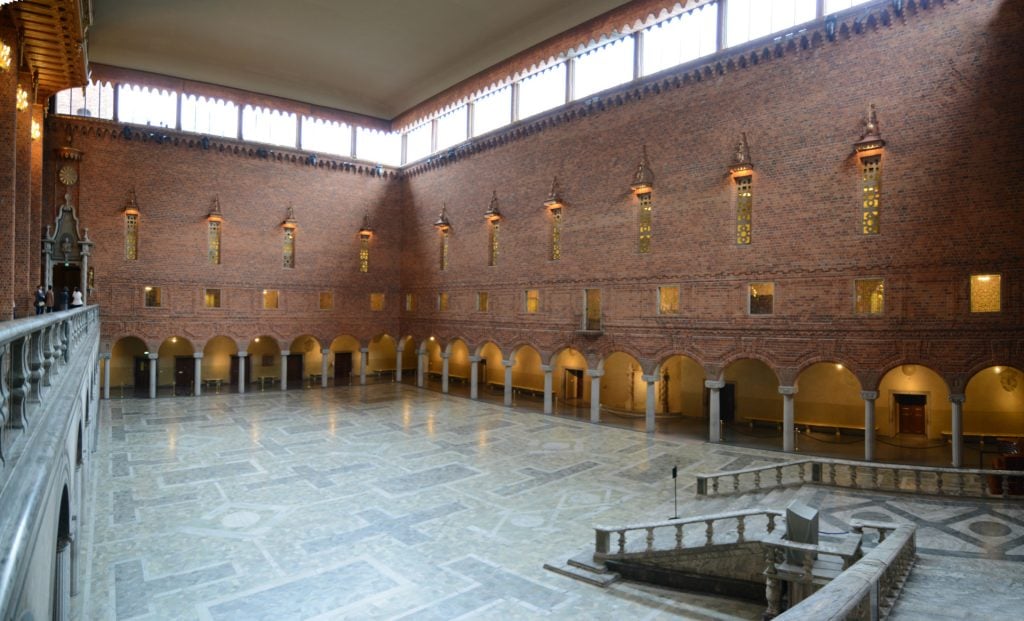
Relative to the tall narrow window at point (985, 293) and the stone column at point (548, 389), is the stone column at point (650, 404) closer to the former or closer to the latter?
the stone column at point (548, 389)

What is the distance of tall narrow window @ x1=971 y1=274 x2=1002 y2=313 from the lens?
1494cm

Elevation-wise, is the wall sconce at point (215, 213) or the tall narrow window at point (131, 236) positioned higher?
the wall sconce at point (215, 213)

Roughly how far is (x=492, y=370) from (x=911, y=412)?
20.7 meters

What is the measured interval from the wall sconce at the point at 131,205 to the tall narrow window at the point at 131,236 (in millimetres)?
189

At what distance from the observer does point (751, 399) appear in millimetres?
22953

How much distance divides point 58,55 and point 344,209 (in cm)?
1797

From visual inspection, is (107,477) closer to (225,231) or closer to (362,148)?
(225,231)

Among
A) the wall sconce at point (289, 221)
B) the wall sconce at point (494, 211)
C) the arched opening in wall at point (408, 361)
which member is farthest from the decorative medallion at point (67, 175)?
the arched opening in wall at point (408, 361)

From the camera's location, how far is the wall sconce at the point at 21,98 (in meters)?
13.9

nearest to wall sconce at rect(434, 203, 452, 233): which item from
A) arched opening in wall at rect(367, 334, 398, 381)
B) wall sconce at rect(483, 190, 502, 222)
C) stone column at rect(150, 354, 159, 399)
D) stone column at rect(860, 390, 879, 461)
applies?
wall sconce at rect(483, 190, 502, 222)

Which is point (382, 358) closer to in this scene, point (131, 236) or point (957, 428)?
Result: point (131, 236)

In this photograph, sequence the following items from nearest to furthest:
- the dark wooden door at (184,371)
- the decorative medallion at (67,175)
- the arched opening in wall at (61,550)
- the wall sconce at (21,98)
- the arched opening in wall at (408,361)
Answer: the arched opening in wall at (61,550), the wall sconce at (21,98), the decorative medallion at (67,175), the dark wooden door at (184,371), the arched opening in wall at (408,361)

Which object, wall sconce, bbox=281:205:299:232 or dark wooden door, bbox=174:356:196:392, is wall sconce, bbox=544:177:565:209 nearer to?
wall sconce, bbox=281:205:299:232

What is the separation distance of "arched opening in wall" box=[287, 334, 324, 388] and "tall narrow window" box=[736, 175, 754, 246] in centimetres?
2437
